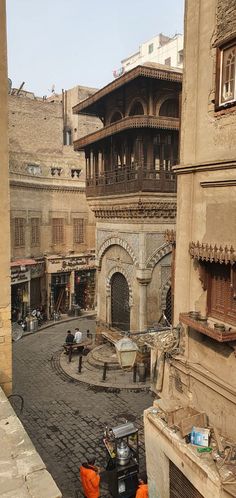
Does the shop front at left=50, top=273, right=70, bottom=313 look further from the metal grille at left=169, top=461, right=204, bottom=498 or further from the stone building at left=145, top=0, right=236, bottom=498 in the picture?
the metal grille at left=169, top=461, right=204, bottom=498

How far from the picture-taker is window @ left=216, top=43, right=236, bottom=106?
6241mm

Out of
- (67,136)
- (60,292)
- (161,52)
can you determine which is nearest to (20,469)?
(60,292)

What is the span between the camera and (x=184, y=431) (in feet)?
22.1

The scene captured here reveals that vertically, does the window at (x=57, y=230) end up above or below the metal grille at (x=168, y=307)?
above

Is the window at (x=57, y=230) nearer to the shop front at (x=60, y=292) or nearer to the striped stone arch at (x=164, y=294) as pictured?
the shop front at (x=60, y=292)

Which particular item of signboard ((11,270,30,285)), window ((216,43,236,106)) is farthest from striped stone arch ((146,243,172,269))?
signboard ((11,270,30,285))

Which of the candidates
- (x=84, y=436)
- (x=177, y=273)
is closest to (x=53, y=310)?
(x=84, y=436)

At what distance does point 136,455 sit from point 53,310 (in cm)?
1824

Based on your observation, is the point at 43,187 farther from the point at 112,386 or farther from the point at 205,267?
the point at 205,267

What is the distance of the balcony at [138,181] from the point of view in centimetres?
1474

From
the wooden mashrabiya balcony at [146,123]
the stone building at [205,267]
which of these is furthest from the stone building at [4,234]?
the wooden mashrabiya balcony at [146,123]

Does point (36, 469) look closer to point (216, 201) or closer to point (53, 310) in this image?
point (216, 201)

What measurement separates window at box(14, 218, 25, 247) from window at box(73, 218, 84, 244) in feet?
14.8

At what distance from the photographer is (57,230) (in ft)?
90.1
